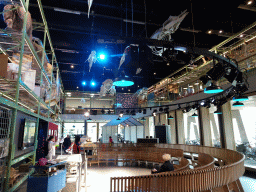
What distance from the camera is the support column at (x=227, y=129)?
32.6 ft

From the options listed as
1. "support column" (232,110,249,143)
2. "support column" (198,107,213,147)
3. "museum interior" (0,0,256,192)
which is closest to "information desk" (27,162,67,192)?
"museum interior" (0,0,256,192)

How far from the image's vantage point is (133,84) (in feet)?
21.7

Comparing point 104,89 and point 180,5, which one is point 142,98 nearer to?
point 104,89

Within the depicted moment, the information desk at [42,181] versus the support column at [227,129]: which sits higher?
the support column at [227,129]

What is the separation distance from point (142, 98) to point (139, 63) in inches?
560

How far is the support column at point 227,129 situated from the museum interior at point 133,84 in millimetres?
52

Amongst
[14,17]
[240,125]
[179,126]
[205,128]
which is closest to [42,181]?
[14,17]

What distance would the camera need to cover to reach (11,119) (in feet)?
13.8

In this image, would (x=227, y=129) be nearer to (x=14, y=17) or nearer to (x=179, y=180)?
(x=179, y=180)

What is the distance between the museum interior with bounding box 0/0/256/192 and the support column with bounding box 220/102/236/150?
52 mm

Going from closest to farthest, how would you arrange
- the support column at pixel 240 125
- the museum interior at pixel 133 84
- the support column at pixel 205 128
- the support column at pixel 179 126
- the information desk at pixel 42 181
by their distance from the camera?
the information desk at pixel 42 181 < the museum interior at pixel 133 84 < the support column at pixel 240 125 < the support column at pixel 205 128 < the support column at pixel 179 126

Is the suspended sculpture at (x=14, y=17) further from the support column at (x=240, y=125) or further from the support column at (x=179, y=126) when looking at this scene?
the support column at (x=179, y=126)

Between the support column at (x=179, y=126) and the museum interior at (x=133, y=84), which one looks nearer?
the museum interior at (x=133, y=84)

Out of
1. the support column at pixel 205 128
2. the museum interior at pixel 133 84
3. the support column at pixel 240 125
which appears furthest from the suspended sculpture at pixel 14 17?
the support column at pixel 205 128
